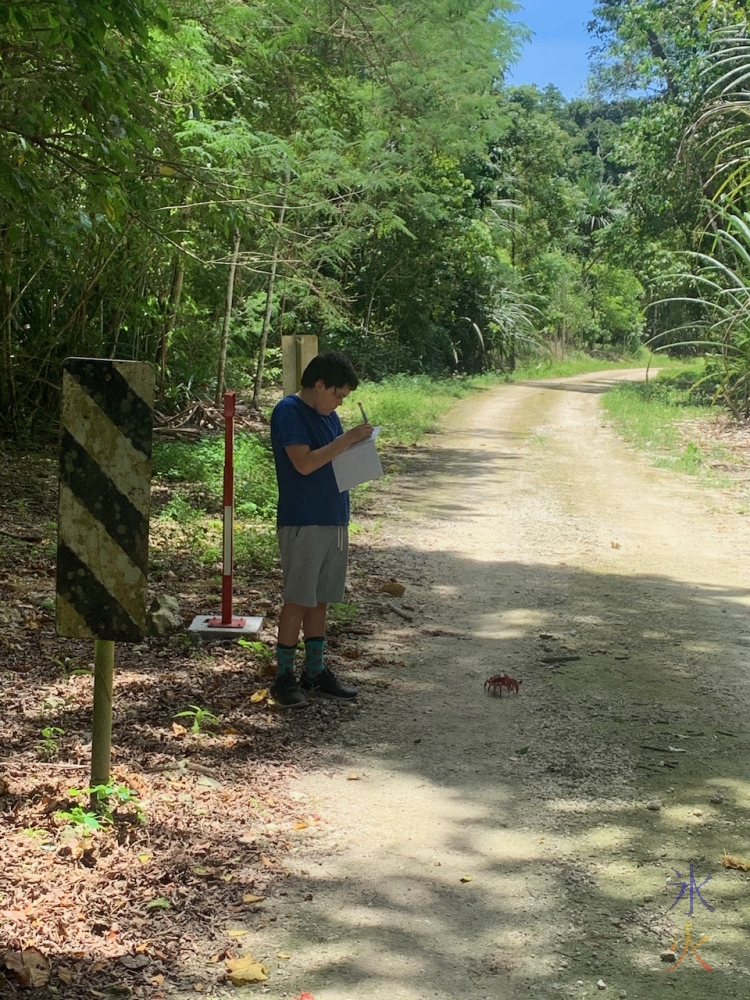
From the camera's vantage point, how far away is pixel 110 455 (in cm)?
383

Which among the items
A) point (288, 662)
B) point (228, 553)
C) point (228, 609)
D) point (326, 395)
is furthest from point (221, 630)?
point (326, 395)

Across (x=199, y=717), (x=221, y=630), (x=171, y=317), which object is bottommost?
(x=199, y=717)

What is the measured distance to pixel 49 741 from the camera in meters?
4.78

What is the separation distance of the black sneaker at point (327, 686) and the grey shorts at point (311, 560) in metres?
0.44

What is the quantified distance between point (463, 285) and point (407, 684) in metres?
31.0

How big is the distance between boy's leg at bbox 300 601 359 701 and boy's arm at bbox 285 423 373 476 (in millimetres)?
777

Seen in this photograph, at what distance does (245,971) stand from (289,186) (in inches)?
480

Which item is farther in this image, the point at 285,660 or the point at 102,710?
the point at 285,660

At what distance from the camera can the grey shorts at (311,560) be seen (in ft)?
17.9

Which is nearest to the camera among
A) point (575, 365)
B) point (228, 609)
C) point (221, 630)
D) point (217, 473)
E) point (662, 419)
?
point (221, 630)

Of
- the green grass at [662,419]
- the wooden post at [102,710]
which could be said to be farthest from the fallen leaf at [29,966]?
the green grass at [662,419]

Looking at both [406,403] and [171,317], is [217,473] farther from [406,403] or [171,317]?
[406,403]

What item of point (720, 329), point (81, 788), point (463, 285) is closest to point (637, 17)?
point (463, 285)

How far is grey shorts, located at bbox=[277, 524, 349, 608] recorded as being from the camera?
545 centimetres
